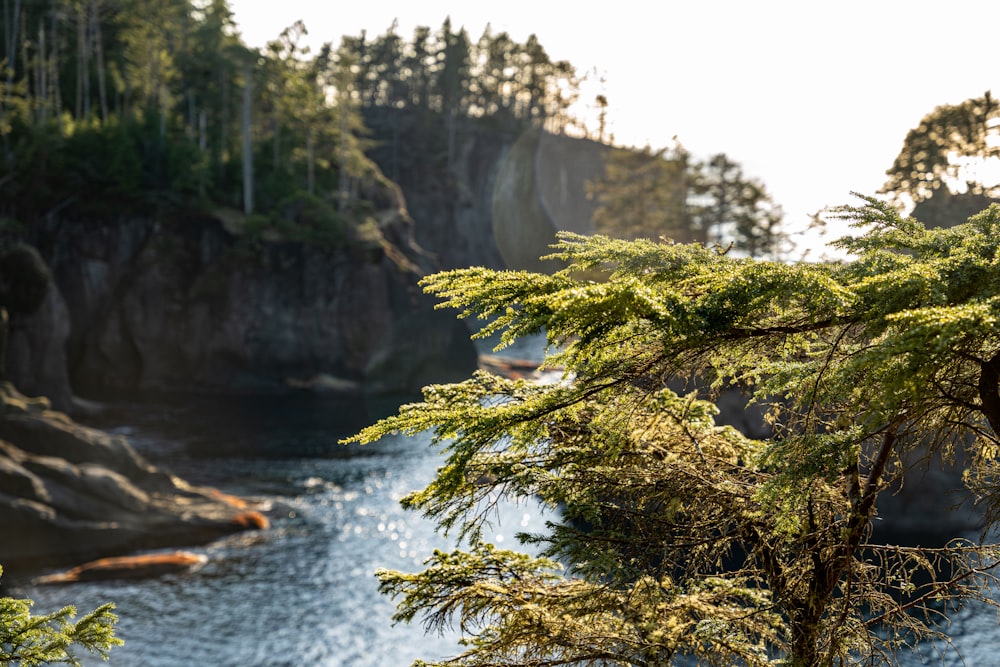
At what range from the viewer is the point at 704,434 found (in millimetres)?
8352

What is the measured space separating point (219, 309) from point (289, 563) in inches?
1187

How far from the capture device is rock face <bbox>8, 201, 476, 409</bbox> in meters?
48.4

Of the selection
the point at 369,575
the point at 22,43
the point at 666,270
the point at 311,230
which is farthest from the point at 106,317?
the point at 666,270

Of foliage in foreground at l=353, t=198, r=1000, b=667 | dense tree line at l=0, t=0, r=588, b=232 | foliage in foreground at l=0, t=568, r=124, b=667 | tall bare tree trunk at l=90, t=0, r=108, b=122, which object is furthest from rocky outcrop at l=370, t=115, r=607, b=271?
foliage in foreground at l=353, t=198, r=1000, b=667

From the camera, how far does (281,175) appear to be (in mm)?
56875

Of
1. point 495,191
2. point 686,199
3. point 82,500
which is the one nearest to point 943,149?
point 686,199

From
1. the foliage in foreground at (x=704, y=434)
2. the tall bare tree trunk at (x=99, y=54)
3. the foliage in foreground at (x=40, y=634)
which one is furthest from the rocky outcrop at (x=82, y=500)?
the tall bare tree trunk at (x=99, y=54)

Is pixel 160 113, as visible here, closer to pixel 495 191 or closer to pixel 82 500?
pixel 82 500

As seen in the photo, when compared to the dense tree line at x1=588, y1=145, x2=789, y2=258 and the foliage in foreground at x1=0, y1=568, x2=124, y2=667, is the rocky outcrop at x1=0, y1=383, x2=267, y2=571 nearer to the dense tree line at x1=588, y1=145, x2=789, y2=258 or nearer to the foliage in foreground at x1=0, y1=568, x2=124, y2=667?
the foliage in foreground at x1=0, y1=568, x2=124, y2=667

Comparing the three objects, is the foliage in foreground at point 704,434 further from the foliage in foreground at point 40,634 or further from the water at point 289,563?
the water at point 289,563

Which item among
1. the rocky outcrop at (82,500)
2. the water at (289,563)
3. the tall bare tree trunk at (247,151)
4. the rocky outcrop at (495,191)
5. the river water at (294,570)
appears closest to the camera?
the river water at (294,570)

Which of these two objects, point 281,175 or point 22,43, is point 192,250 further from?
point 22,43

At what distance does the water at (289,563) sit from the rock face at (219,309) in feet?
30.7

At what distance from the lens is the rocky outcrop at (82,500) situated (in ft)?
78.8
